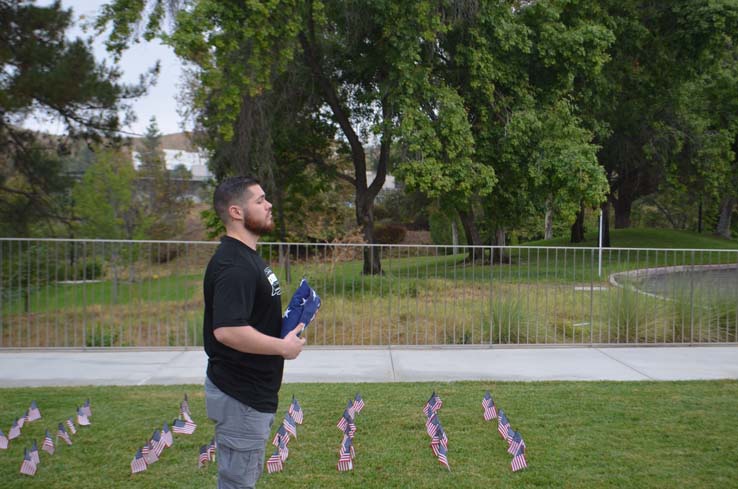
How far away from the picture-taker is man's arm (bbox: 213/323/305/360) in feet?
10.1

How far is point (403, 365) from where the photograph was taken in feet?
28.9

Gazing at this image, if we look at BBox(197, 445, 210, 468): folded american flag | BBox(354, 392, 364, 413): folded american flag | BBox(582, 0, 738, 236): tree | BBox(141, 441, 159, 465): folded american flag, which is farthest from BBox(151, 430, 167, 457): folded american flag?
BBox(582, 0, 738, 236): tree

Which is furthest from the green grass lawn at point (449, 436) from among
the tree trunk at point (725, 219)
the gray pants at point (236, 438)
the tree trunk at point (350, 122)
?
the tree trunk at point (725, 219)

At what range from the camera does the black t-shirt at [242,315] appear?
3.12 meters

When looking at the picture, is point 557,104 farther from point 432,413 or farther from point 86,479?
point 86,479

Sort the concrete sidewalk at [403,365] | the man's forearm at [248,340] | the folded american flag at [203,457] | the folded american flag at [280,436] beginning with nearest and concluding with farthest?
the man's forearm at [248,340] → the folded american flag at [203,457] → the folded american flag at [280,436] → the concrete sidewalk at [403,365]

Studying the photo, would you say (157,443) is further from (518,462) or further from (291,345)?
(518,462)

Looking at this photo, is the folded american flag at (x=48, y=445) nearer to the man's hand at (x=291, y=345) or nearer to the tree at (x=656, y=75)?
the man's hand at (x=291, y=345)

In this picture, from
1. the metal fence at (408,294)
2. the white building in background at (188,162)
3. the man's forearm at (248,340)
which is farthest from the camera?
the white building in background at (188,162)

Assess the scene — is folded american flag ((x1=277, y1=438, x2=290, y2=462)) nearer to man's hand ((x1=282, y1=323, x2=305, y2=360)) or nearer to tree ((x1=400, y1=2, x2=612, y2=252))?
man's hand ((x1=282, y1=323, x2=305, y2=360))

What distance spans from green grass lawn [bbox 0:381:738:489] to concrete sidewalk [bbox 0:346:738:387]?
18.6 inches

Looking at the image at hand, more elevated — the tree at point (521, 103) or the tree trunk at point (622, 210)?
the tree at point (521, 103)

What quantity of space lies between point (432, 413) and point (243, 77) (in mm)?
10693

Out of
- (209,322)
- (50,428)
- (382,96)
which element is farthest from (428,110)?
(209,322)
